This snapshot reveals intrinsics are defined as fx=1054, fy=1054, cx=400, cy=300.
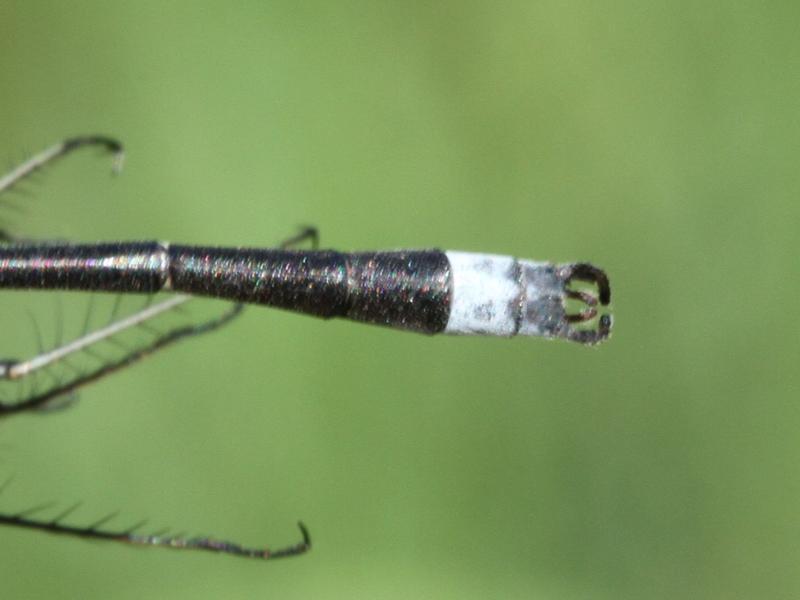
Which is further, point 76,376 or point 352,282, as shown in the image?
point 76,376

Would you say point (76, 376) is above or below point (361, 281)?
below

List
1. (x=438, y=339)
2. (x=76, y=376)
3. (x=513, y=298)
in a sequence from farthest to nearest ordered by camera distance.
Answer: (x=438, y=339) < (x=76, y=376) < (x=513, y=298)

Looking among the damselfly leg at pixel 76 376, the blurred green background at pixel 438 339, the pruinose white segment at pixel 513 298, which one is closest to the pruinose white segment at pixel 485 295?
the pruinose white segment at pixel 513 298

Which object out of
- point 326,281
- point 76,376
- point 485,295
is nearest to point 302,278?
point 326,281

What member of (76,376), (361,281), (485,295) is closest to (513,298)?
(485,295)

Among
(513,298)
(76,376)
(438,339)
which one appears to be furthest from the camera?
(438,339)

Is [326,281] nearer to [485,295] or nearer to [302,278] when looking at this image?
[302,278]

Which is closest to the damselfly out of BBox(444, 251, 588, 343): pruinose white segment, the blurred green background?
BBox(444, 251, 588, 343): pruinose white segment

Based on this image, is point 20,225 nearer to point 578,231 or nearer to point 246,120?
point 246,120
